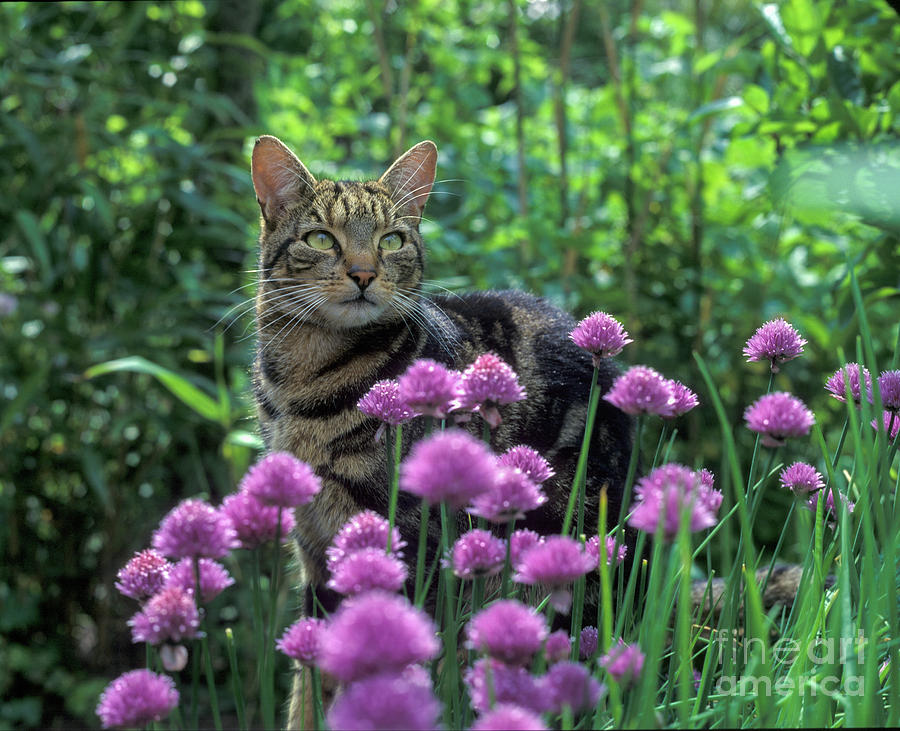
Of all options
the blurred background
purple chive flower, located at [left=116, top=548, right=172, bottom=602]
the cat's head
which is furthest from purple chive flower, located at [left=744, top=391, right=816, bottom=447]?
the blurred background

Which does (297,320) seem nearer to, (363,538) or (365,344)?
(365,344)

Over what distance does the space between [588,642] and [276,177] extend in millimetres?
1161

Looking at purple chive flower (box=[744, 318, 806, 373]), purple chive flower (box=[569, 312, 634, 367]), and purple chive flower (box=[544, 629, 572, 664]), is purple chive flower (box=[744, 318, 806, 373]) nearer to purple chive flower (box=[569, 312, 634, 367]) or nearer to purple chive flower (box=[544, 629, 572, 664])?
purple chive flower (box=[569, 312, 634, 367])

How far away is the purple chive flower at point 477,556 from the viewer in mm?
676

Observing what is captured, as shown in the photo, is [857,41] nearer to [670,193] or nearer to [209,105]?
[670,193]

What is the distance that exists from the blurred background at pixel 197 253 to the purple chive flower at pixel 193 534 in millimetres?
1445

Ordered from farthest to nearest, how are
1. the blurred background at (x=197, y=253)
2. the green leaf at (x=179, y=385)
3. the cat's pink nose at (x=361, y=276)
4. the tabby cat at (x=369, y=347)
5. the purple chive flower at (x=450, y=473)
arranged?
the blurred background at (x=197, y=253) < the green leaf at (x=179, y=385) < the cat's pink nose at (x=361, y=276) < the tabby cat at (x=369, y=347) < the purple chive flower at (x=450, y=473)

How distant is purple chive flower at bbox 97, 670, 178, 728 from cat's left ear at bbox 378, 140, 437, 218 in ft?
4.04

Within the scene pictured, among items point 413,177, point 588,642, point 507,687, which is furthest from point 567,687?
point 413,177

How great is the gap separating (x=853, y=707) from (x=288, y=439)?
1.04 m

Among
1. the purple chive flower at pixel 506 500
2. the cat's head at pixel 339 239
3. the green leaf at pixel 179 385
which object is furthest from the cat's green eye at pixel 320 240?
the purple chive flower at pixel 506 500

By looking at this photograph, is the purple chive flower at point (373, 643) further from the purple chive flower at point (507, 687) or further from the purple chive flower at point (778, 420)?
the purple chive flower at point (778, 420)

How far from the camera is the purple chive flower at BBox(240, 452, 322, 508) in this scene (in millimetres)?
652

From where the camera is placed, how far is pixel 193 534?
2.14ft
